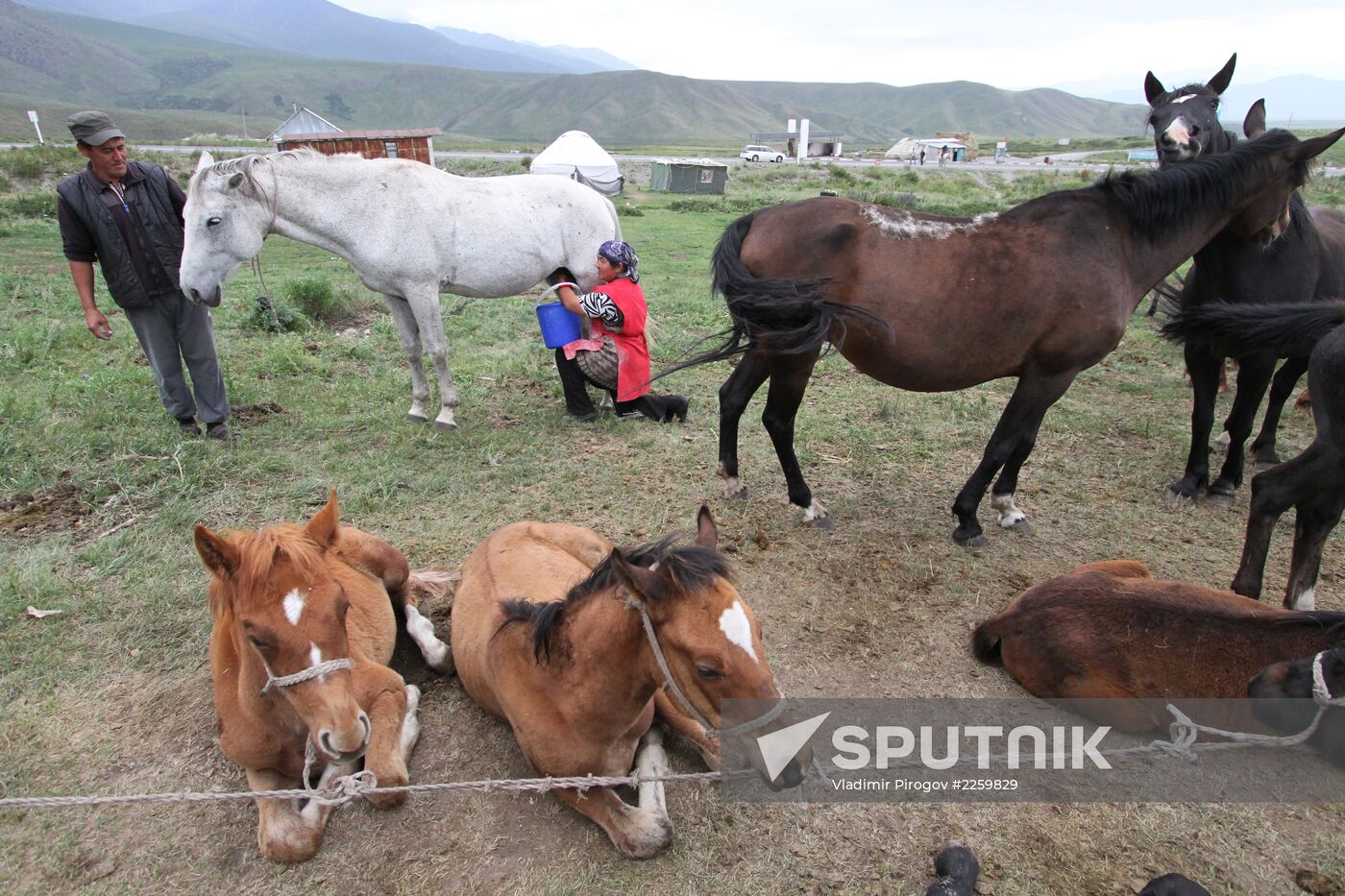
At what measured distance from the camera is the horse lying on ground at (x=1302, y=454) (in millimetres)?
3516

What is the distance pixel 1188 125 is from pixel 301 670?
20.0 feet

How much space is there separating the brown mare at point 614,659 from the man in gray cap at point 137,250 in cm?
382

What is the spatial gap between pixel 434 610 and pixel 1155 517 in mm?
4852

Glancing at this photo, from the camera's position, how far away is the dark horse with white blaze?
4.81 meters

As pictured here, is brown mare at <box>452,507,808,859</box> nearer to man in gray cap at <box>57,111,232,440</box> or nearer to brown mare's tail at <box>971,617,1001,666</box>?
brown mare's tail at <box>971,617,1001,666</box>

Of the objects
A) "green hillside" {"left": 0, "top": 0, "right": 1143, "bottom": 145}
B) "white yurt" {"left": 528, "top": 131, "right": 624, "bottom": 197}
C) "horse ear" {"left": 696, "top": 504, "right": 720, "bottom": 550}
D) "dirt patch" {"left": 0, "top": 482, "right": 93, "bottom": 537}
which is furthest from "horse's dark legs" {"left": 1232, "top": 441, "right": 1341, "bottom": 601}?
"green hillside" {"left": 0, "top": 0, "right": 1143, "bottom": 145}

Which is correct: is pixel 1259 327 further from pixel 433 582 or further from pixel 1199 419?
pixel 433 582

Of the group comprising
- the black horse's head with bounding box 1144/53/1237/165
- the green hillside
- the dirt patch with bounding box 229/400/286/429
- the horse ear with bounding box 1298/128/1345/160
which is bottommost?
the dirt patch with bounding box 229/400/286/429

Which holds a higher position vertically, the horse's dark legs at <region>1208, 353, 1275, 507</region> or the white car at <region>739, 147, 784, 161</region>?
the white car at <region>739, 147, 784, 161</region>

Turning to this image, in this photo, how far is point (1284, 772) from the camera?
297 centimetres

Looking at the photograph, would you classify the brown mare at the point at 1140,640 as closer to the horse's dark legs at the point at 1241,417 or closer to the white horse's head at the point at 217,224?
the horse's dark legs at the point at 1241,417

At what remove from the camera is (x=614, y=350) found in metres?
6.11

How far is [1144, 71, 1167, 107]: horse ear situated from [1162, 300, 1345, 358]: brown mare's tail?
230 cm

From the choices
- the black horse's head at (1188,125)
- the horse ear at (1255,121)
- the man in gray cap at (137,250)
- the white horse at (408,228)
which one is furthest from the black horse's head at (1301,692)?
the man in gray cap at (137,250)
